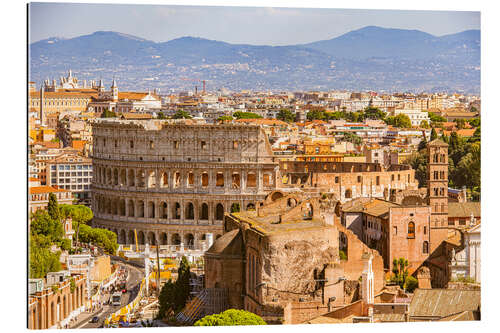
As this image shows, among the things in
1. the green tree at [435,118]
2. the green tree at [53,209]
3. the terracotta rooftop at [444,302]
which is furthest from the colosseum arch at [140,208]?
the green tree at [435,118]

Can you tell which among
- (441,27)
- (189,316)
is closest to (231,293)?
(189,316)

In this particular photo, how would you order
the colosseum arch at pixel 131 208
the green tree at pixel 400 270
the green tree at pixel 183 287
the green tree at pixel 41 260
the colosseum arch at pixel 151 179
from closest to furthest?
the green tree at pixel 41 260 < the green tree at pixel 183 287 < the green tree at pixel 400 270 < the colosseum arch at pixel 151 179 < the colosseum arch at pixel 131 208

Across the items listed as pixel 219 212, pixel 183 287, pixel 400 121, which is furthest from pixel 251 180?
pixel 400 121

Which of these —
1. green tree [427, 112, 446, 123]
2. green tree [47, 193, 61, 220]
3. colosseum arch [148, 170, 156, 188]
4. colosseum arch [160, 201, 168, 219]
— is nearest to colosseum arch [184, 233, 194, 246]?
colosseum arch [160, 201, 168, 219]

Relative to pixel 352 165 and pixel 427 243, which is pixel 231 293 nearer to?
pixel 427 243

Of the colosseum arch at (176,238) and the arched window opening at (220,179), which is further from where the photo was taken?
the arched window opening at (220,179)

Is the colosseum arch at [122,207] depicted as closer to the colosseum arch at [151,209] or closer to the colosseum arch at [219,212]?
the colosseum arch at [151,209]
